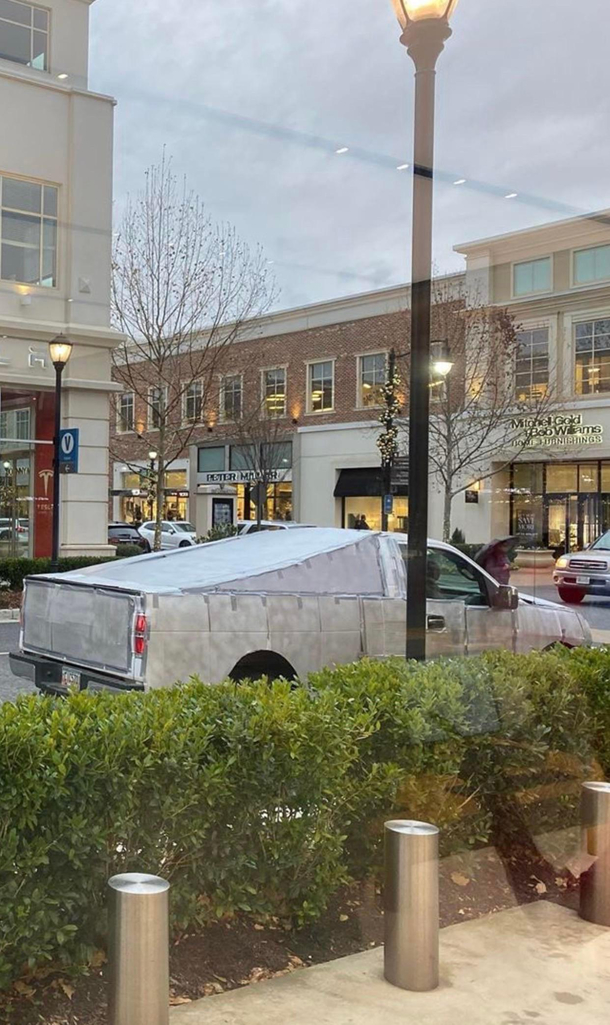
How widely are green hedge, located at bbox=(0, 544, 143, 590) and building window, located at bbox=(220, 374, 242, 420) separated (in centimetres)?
117

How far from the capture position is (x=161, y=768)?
109 inches

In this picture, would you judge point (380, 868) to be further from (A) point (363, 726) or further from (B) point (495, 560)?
(B) point (495, 560)

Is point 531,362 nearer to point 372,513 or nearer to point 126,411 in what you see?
point 372,513

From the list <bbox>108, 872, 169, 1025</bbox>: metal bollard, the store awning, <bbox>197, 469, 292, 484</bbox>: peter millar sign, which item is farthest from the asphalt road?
<bbox>108, 872, 169, 1025</bbox>: metal bollard

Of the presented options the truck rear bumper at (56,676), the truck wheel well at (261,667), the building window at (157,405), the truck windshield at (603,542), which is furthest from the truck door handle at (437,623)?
the building window at (157,405)

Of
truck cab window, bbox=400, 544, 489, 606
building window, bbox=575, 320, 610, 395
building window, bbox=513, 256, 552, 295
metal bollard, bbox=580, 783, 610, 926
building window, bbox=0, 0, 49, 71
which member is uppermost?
building window, bbox=0, 0, 49, 71

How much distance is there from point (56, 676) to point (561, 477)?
128 inches

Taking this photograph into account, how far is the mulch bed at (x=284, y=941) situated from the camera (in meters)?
2.67

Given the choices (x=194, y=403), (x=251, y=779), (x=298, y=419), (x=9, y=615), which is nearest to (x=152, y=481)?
(x=194, y=403)

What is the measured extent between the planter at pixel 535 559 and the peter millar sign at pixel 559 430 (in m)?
0.84

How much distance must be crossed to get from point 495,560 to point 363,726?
3.18 m

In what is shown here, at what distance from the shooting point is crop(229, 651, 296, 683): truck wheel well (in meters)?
5.33

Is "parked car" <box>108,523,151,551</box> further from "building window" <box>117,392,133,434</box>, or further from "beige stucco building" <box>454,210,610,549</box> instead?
"beige stucco building" <box>454,210,610,549</box>

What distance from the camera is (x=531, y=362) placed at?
574 cm
